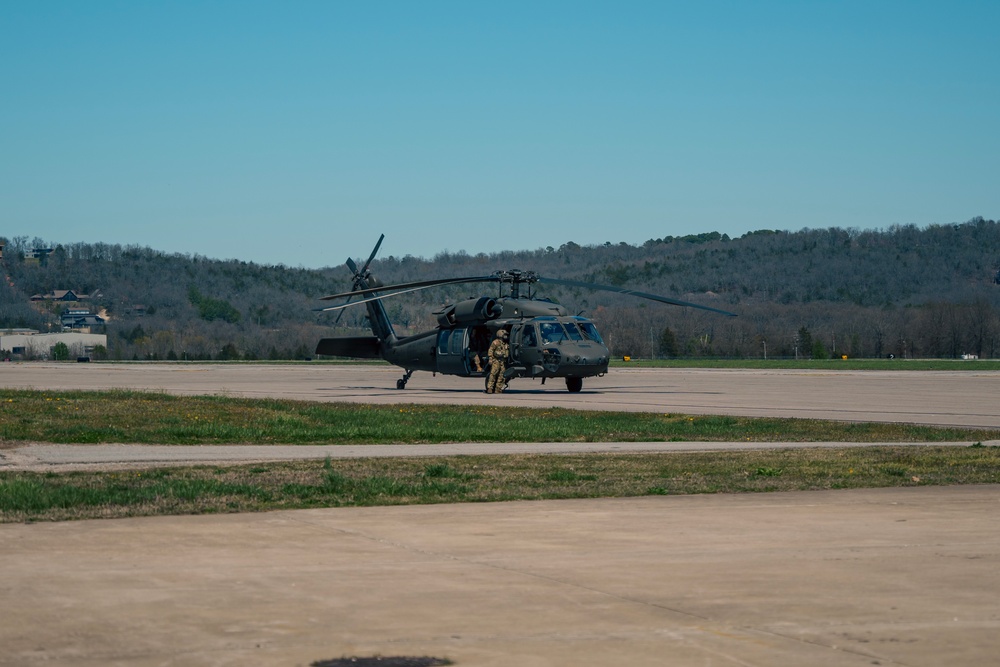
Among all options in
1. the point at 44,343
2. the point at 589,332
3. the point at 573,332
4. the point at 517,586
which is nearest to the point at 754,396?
the point at 589,332

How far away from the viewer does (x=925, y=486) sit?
14.7 meters

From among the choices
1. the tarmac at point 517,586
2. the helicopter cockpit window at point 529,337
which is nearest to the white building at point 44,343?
the helicopter cockpit window at point 529,337

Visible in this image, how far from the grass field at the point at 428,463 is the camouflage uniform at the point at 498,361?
12323 millimetres

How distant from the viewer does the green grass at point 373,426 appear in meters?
22.2

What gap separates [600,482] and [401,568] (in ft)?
19.8

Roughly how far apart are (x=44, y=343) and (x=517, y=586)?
181 metres

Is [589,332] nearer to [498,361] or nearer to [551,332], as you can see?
[551,332]

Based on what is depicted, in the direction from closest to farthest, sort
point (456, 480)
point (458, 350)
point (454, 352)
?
point (456, 480) → point (458, 350) → point (454, 352)

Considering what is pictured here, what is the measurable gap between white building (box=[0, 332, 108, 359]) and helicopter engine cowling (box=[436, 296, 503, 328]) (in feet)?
422

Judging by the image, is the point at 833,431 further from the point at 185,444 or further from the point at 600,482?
the point at 185,444

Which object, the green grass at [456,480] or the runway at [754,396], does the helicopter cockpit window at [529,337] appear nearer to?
the runway at [754,396]

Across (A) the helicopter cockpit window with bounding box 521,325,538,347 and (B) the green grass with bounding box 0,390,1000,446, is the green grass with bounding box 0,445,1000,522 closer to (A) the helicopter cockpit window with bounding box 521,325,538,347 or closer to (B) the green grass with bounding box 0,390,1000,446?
(B) the green grass with bounding box 0,390,1000,446

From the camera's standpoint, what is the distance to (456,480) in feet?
49.5

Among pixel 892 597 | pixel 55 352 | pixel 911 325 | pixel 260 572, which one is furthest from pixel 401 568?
pixel 55 352
